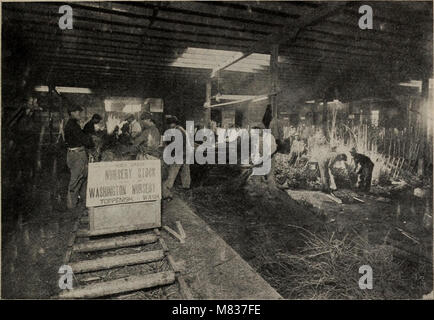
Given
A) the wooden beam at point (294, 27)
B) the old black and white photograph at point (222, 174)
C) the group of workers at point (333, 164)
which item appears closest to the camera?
the old black and white photograph at point (222, 174)

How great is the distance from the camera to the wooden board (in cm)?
409

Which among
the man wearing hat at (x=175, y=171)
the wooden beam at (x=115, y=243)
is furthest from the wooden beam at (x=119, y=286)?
the man wearing hat at (x=175, y=171)

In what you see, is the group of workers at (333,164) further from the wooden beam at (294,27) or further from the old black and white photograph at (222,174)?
the wooden beam at (294,27)

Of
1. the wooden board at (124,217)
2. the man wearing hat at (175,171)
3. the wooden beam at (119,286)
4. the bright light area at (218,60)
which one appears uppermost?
the bright light area at (218,60)

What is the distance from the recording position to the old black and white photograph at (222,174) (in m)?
3.32

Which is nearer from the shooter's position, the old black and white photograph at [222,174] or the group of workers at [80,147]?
the old black and white photograph at [222,174]

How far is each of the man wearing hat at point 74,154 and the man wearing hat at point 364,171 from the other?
6820 millimetres

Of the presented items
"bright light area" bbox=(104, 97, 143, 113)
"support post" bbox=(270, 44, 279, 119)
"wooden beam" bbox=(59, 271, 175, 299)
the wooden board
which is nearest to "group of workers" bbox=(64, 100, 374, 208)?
"support post" bbox=(270, 44, 279, 119)

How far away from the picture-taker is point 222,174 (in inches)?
319

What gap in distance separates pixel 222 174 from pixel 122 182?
14.0 feet

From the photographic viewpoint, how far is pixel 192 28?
5621 millimetres
